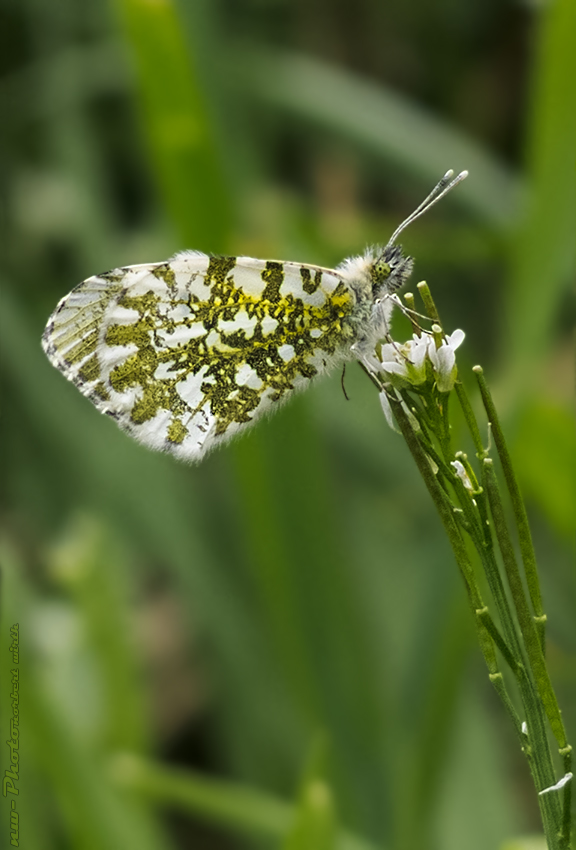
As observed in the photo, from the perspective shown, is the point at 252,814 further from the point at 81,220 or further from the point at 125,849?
the point at 81,220

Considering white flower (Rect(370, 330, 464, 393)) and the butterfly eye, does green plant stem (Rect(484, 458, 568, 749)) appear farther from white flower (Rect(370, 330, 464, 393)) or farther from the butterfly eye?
the butterfly eye

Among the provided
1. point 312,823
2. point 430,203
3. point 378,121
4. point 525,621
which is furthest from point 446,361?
point 378,121

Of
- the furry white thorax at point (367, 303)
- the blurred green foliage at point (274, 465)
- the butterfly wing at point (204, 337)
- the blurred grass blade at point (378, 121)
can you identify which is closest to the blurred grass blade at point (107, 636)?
the blurred green foliage at point (274, 465)

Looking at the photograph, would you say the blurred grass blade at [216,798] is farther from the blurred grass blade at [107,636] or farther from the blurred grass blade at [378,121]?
the blurred grass blade at [378,121]

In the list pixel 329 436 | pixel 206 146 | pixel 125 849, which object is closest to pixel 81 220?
pixel 329 436

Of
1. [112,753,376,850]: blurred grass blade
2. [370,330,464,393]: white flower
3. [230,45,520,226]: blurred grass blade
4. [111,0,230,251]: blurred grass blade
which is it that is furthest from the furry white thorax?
[230,45,520,226]: blurred grass blade

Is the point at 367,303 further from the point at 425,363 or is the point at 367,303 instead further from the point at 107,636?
the point at 107,636

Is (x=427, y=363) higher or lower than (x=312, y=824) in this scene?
higher
